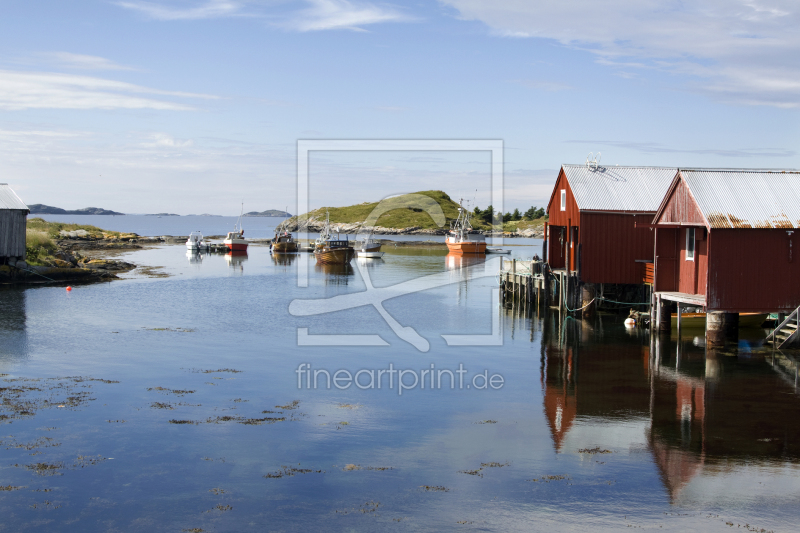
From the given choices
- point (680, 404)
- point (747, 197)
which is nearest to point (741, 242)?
point (747, 197)

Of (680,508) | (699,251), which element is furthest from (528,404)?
(699,251)

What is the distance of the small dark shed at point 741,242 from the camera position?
92.1 ft

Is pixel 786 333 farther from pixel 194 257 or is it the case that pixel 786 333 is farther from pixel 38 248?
pixel 194 257

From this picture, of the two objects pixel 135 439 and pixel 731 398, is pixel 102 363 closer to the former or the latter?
pixel 135 439

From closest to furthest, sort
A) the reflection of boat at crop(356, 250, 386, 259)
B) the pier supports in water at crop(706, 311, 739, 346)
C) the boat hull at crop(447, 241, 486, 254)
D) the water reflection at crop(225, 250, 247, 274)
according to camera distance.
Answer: the pier supports in water at crop(706, 311, 739, 346), the water reflection at crop(225, 250, 247, 274), the reflection of boat at crop(356, 250, 386, 259), the boat hull at crop(447, 241, 486, 254)

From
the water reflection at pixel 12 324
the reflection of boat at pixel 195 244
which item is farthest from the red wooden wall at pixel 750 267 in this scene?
the reflection of boat at pixel 195 244

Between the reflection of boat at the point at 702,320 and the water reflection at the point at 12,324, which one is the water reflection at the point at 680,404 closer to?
the reflection of boat at the point at 702,320

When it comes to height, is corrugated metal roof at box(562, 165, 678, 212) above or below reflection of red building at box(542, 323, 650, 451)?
above

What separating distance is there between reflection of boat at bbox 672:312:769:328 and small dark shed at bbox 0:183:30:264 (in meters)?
42.1

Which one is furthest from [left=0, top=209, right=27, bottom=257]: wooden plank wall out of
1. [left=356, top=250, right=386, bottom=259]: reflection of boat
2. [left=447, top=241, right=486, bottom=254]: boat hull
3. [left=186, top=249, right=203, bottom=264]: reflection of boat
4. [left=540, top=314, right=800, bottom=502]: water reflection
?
[left=447, top=241, right=486, bottom=254]: boat hull

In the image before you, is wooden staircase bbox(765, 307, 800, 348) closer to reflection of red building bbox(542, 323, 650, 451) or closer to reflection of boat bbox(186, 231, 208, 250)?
reflection of red building bbox(542, 323, 650, 451)

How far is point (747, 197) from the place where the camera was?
A: 29297 mm

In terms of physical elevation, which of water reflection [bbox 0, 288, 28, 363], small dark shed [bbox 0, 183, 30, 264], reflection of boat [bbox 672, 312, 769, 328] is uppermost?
small dark shed [bbox 0, 183, 30, 264]

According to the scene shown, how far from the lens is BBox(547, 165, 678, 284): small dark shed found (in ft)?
122
